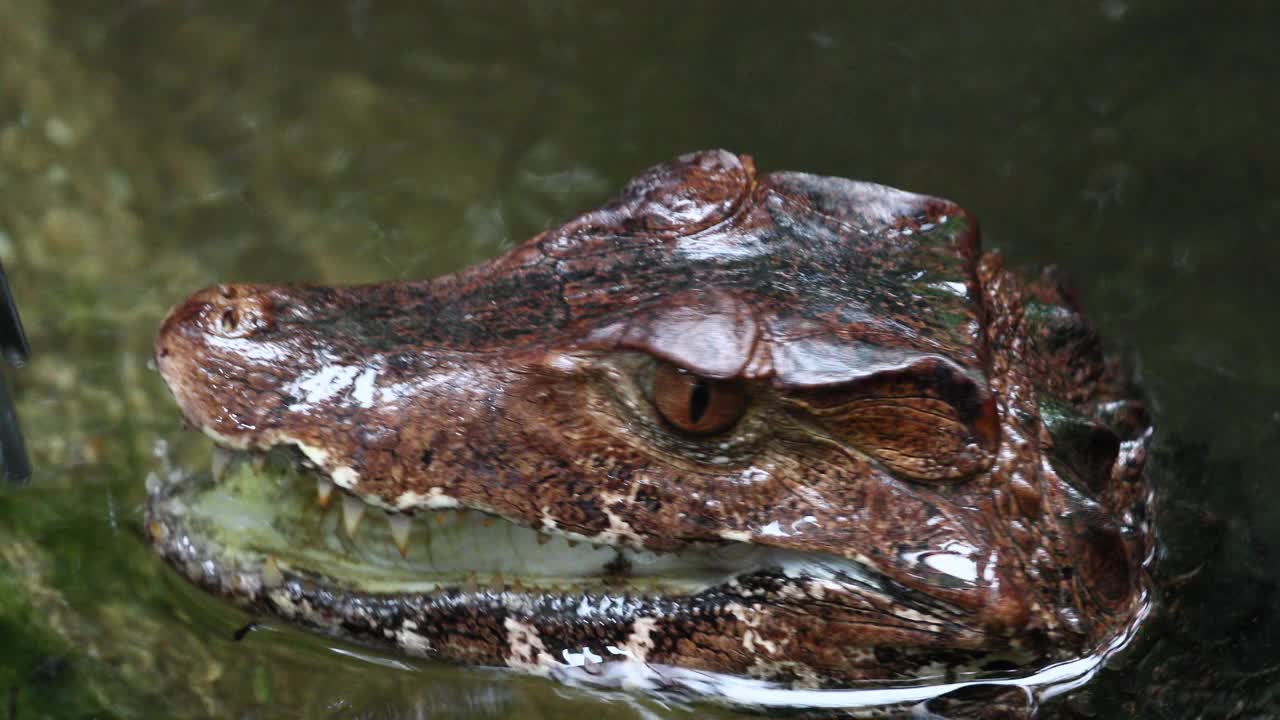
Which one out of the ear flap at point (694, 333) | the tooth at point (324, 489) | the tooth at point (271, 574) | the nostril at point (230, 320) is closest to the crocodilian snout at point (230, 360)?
the nostril at point (230, 320)

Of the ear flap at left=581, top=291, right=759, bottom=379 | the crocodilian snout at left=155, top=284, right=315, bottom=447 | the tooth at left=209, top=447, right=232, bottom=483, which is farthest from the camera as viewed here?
the tooth at left=209, top=447, right=232, bottom=483

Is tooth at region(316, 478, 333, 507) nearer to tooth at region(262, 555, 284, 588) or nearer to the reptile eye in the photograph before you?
tooth at region(262, 555, 284, 588)

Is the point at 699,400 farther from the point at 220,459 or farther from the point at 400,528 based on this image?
the point at 220,459

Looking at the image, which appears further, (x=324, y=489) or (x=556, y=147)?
(x=556, y=147)


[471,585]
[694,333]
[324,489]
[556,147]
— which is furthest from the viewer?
[556,147]

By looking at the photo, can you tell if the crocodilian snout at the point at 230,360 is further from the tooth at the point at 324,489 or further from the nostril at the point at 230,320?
the tooth at the point at 324,489

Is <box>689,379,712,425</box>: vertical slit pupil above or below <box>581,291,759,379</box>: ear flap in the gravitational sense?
below

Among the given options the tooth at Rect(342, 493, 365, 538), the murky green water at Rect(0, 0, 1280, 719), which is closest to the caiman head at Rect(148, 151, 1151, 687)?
the tooth at Rect(342, 493, 365, 538)

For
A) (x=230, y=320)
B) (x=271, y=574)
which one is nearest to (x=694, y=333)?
(x=230, y=320)
